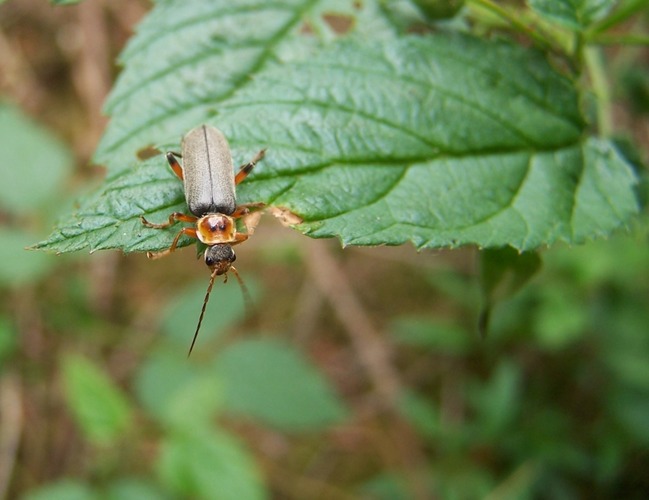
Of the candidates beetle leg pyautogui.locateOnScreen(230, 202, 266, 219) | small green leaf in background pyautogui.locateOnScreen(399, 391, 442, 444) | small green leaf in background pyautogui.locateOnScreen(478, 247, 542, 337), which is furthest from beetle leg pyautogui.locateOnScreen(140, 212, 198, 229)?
small green leaf in background pyautogui.locateOnScreen(399, 391, 442, 444)

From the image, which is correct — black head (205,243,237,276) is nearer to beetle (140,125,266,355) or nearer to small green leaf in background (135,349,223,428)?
beetle (140,125,266,355)

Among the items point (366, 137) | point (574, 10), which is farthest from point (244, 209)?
point (574, 10)

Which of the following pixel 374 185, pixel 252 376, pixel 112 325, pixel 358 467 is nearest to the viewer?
pixel 374 185

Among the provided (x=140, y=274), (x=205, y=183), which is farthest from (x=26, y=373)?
(x=205, y=183)

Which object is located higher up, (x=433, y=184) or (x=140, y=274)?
(x=433, y=184)

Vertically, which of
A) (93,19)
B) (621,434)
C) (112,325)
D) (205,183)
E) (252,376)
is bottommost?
(112,325)

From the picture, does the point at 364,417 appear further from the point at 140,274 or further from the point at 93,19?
the point at 93,19

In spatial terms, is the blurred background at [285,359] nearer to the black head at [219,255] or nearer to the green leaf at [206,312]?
the green leaf at [206,312]
